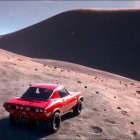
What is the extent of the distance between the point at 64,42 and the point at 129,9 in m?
27.4

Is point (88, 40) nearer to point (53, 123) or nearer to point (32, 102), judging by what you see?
point (32, 102)

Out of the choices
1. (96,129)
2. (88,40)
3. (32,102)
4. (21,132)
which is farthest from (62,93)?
(88,40)

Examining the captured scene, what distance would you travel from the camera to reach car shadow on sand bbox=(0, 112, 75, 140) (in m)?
5.96

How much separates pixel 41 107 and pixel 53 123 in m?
0.69

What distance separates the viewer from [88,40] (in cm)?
6247

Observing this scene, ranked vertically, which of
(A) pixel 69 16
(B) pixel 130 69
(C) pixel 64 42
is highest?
(A) pixel 69 16

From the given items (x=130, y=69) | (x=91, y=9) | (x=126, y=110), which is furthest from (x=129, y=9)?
(x=126, y=110)

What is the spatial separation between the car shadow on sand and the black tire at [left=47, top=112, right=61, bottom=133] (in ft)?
0.53

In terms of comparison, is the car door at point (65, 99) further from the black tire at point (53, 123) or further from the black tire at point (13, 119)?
the black tire at point (13, 119)

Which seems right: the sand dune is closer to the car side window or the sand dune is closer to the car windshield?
the car side window

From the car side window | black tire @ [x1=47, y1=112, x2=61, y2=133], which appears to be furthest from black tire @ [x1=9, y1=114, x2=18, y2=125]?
the car side window

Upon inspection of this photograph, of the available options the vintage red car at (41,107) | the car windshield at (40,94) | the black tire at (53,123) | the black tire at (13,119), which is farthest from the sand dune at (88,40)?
the black tire at (13,119)

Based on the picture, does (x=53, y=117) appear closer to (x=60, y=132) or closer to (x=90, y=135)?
(x=60, y=132)

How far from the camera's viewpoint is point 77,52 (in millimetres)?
57438
